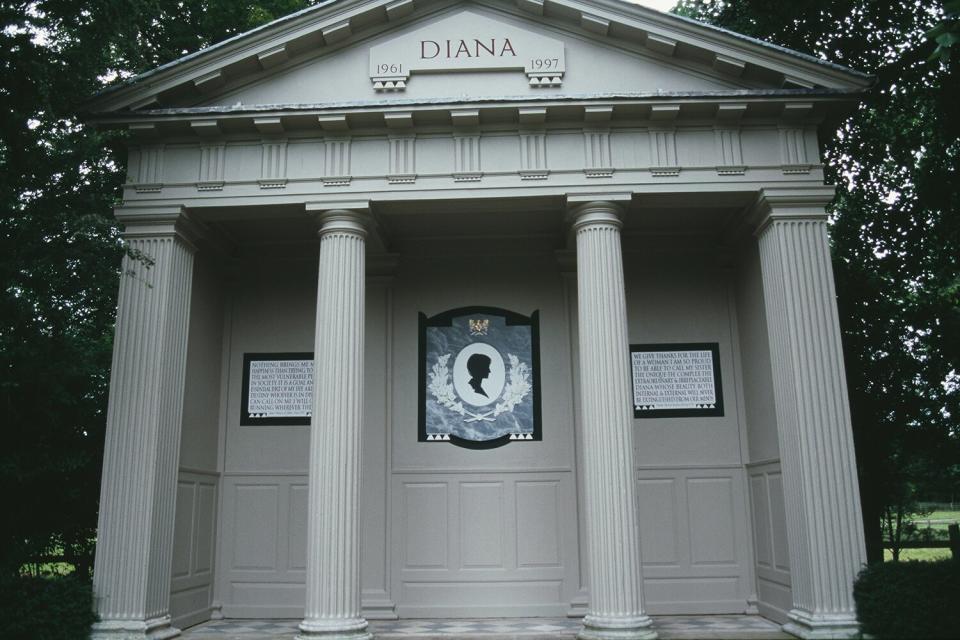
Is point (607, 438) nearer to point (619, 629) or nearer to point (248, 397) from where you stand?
point (619, 629)

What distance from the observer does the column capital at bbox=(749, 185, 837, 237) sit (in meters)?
10.4

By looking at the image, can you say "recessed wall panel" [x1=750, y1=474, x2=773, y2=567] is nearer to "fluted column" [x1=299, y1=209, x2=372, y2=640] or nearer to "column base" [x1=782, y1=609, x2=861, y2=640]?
"column base" [x1=782, y1=609, x2=861, y2=640]

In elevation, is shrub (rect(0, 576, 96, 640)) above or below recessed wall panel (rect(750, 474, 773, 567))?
below

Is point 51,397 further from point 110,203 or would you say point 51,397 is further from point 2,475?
point 110,203

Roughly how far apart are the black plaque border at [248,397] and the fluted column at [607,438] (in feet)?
17.3

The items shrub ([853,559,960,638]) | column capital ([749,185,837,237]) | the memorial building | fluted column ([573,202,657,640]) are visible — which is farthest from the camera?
column capital ([749,185,837,237])

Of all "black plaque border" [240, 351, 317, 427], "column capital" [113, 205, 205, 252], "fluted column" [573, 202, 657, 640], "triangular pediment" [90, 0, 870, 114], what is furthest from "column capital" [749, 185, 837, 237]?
"column capital" [113, 205, 205, 252]

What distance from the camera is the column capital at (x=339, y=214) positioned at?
413 inches

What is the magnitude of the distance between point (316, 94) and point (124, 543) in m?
6.87

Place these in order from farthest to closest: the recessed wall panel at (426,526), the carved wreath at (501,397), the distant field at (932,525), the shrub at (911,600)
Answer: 1. the distant field at (932,525)
2. the carved wreath at (501,397)
3. the recessed wall panel at (426,526)
4. the shrub at (911,600)

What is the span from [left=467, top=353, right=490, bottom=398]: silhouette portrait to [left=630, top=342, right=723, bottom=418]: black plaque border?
97.7 inches

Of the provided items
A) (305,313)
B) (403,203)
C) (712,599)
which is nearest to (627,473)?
(712,599)

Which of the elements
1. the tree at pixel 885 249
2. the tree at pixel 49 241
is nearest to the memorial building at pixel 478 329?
the tree at pixel 49 241

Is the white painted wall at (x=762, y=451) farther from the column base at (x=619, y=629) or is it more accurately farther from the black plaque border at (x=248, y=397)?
the black plaque border at (x=248, y=397)
